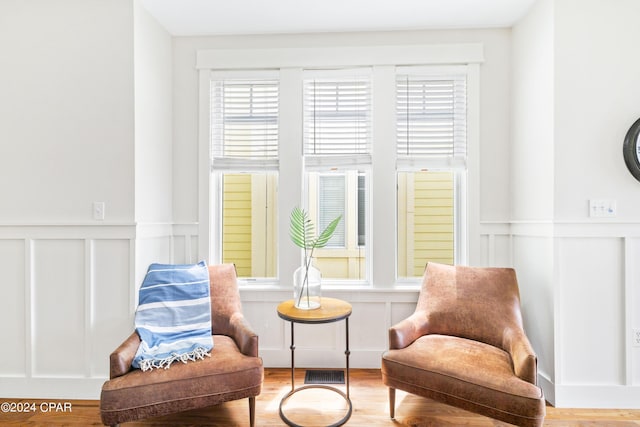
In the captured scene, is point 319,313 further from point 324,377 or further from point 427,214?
point 427,214

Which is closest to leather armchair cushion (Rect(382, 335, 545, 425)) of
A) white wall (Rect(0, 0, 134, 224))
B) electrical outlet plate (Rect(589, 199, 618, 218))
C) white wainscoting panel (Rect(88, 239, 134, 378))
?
electrical outlet plate (Rect(589, 199, 618, 218))

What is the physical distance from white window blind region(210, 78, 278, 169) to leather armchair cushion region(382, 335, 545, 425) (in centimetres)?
174

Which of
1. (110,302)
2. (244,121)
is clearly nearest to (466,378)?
(110,302)

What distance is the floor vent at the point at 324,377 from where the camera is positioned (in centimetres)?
228

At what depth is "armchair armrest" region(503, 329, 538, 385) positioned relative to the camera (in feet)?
5.15

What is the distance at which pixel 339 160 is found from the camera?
2.55 meters

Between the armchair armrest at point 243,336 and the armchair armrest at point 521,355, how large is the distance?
1.40 meters

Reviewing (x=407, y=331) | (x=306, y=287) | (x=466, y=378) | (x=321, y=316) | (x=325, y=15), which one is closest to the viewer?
(x=466, y=378)

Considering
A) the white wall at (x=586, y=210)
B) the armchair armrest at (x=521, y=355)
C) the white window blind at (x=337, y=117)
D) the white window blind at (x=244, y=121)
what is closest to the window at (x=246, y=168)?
the white window blind at (x=244, y=121)

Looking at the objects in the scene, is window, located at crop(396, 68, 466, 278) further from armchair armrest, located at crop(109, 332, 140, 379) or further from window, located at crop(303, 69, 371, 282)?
armchair armrest, located at crop(109, 332, 140, 379)

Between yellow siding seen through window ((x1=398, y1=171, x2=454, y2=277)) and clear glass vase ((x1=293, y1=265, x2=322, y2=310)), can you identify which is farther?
yellow siding seen through window ((x1=398, y1=171, x2=454, y2=277))

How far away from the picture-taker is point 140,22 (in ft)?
7.14

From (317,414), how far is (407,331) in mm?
740

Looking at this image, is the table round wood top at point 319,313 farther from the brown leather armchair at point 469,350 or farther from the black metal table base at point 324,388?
the black metal table base at point 324,388
